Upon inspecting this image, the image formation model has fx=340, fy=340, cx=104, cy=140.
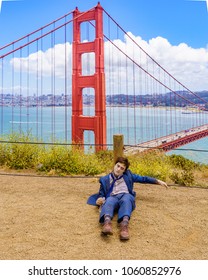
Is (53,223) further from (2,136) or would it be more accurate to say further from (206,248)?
(2,136)

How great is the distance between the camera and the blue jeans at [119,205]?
3.43 m

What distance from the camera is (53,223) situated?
3.64m

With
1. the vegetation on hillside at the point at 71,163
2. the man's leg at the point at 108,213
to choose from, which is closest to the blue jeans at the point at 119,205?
the man's leg at the point at 108,213

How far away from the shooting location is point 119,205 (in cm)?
365

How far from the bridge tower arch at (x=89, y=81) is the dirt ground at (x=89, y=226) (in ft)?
29.8

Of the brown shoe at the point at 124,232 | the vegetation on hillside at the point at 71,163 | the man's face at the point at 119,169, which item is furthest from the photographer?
the vegetation on hillside at the point at 71,163

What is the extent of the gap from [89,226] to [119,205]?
392mm

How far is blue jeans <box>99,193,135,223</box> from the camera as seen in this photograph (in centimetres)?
343

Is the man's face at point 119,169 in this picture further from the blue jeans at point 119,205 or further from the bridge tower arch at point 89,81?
the bridge tower arch at point 89,81

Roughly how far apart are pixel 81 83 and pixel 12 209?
38.9 ft

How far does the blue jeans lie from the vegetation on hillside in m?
2.07

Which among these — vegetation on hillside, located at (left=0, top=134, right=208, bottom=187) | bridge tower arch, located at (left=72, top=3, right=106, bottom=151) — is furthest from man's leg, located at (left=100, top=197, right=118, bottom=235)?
bridge tower arch, located at (left=72, top=3, right=106, bottom=151)

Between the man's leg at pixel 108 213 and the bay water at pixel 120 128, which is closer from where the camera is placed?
the man's leg at pixel 108 213
